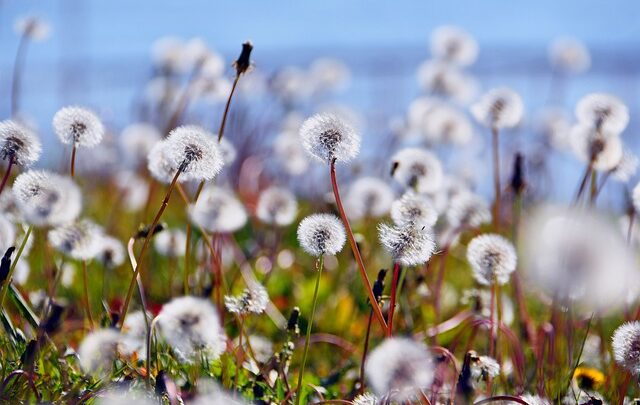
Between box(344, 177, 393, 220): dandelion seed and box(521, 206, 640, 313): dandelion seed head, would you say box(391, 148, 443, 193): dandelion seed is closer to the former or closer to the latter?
box(344, 177, 393, 220): dandelion seed

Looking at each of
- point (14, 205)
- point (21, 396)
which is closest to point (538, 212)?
point (14, 205)

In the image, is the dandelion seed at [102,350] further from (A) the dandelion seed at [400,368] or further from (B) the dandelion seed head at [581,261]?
(B) the dandelion seed head at [581,261]

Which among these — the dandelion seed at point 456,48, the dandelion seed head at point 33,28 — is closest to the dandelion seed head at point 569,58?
the dandelion seed at point 456,48

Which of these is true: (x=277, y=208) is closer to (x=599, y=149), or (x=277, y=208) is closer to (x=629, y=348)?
(x=599, y=149)

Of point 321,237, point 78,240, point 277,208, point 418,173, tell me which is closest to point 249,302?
point 321,237

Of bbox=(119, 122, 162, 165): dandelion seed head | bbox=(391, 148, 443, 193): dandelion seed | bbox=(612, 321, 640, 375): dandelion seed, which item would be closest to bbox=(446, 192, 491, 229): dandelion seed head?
bbox=(391, 148, 443, 193): dandelion seed
